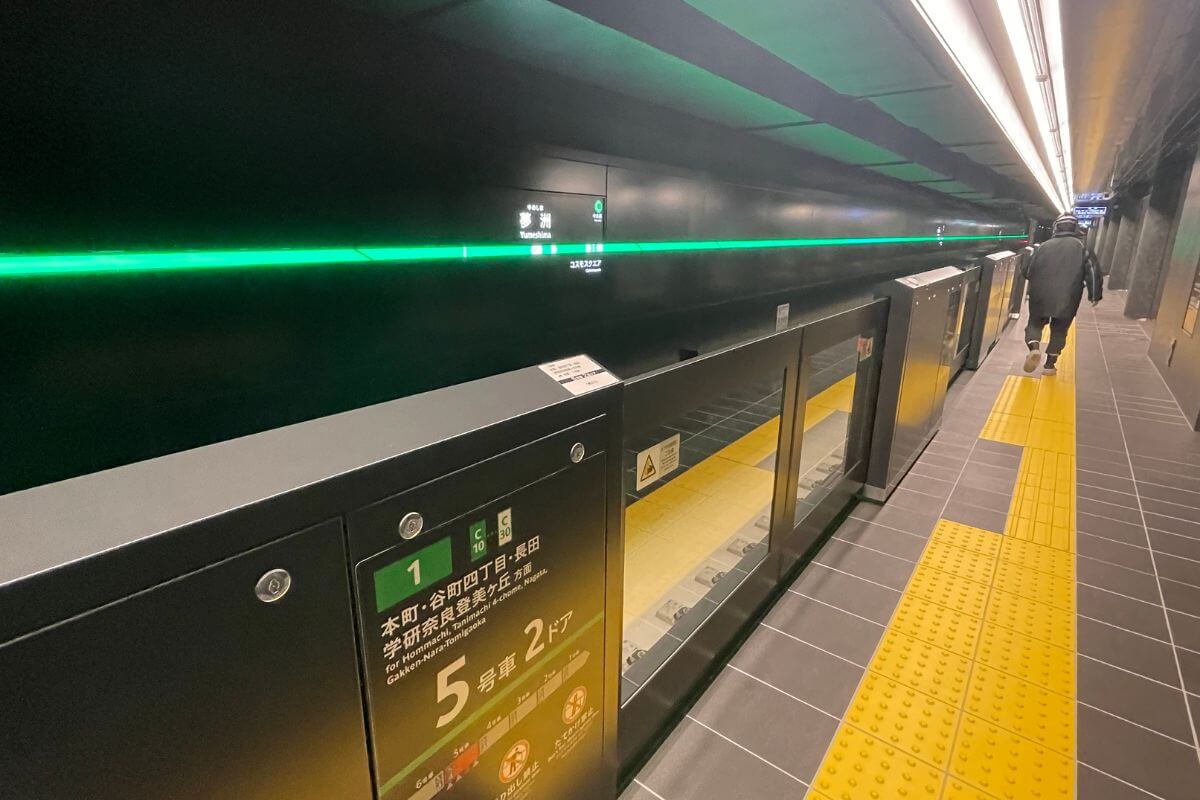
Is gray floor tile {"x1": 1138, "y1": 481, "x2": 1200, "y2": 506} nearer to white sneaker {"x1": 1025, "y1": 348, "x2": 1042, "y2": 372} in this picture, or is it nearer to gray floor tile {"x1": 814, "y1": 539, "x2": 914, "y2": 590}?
gray floor tile {"x1": 814, "y1": 539, "x2": 914, "y2": 590}

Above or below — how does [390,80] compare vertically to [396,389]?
above

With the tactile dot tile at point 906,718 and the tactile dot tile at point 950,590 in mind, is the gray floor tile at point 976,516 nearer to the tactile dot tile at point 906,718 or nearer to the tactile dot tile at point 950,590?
the tactile dot tile at point 950,590

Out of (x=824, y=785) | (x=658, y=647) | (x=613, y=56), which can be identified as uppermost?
(x=613, y=56)

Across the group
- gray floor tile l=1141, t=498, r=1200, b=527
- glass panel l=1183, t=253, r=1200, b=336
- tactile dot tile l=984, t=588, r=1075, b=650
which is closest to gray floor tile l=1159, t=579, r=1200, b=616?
tactile dot tile l=984, t=588, r=1075, b=650

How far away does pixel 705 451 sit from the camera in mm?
3322

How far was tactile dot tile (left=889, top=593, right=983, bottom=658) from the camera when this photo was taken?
8.46 ft

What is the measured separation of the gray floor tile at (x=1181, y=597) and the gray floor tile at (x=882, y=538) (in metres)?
1.10

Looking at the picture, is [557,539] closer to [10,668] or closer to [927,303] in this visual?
[10,668]

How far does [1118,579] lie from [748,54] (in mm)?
3286

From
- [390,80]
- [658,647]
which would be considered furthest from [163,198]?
[658,647]

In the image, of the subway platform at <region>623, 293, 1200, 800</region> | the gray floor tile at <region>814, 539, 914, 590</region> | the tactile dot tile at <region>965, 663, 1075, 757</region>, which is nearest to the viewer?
the subway platform at <region>623, 293, 1200, 800</region>

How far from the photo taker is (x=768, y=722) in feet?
7.07

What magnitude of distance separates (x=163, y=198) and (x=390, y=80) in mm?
725

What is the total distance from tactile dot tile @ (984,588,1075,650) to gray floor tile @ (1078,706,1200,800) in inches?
18.5
